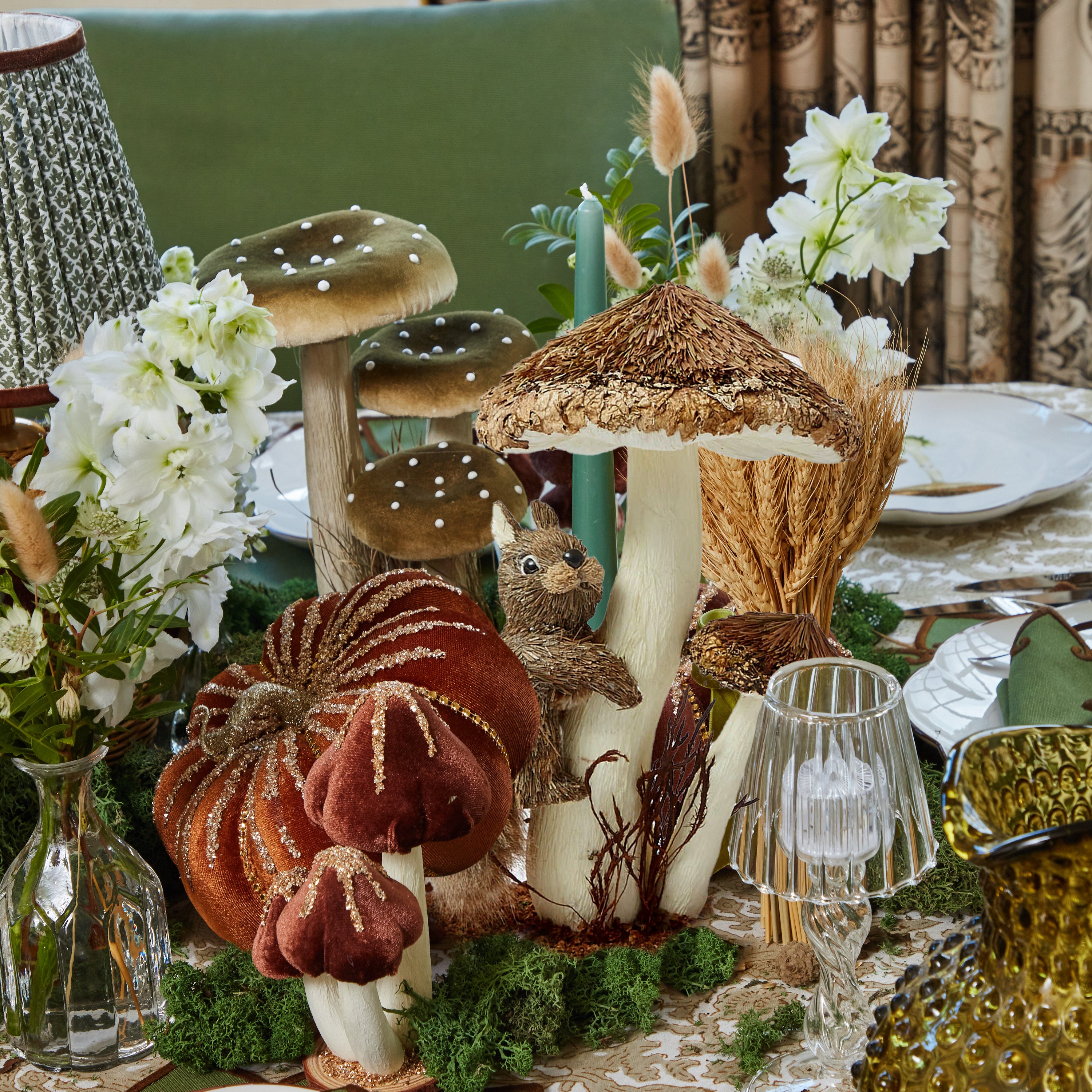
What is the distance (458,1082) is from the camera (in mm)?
557

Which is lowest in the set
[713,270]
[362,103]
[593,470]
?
[593,470]

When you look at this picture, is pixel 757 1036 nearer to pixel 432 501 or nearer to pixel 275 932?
pixel 275 932

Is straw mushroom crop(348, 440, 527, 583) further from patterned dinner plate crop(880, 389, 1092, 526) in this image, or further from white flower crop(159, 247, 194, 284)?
Answer: patterned dinner plate crop(880, 389, 1092, 526)

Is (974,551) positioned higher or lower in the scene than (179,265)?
lower

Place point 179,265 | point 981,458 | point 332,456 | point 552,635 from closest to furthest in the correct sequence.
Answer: point 552,635 < point 179,265 < point 332,456 < point 981,458

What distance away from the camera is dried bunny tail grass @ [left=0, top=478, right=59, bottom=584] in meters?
0.48

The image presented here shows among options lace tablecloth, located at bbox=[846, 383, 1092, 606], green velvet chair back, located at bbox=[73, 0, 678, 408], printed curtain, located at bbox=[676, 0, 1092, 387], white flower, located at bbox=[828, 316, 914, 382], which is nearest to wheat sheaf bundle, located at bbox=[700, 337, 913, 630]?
white flower, located at bbox=[828, 316, 914, 382]

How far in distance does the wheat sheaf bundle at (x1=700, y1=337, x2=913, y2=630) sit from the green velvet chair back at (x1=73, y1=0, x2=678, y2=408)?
1128mm

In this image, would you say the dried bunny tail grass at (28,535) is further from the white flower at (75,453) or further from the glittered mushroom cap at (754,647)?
the glittered mushroom cap at (754,647)

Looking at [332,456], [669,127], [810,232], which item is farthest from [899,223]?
[332,456]

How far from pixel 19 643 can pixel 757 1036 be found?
37cm

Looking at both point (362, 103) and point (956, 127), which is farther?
point (956, 127)

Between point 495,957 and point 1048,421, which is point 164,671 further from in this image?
point 1048,421

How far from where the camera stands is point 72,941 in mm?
595
